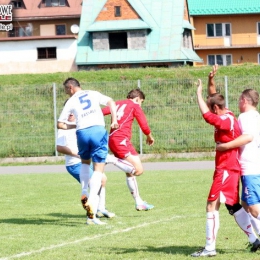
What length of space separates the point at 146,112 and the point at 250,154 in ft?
65.0

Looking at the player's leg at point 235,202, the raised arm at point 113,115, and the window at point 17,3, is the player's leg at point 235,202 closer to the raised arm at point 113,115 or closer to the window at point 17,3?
the raised arm at point 113,115

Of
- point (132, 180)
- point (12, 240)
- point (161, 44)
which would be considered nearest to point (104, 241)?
point (12, 240)

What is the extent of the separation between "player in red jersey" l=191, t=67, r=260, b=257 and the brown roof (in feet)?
201

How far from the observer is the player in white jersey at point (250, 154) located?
28.6 feet

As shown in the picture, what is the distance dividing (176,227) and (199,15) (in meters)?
61.4

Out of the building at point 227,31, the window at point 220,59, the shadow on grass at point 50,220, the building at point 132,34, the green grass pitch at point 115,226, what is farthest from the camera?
the window at point 220,59

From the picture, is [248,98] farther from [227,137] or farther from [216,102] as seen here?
[227,137]

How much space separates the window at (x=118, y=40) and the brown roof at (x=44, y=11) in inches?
369

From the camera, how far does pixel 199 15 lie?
71250 millimetres

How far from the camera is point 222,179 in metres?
8.73

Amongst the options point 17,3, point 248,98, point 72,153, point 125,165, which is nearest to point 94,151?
point 72,153

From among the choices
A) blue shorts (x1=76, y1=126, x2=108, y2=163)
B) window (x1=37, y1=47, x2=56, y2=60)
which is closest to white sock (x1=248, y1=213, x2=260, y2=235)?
blue shorts (x1=76, y1=126, x2=108, y2=163)

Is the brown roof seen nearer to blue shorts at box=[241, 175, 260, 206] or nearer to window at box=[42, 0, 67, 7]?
window at box=[42, 0, 67, 7]

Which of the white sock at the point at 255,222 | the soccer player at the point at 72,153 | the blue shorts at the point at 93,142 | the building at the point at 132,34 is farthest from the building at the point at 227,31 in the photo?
the white sock at the point at 255,222
